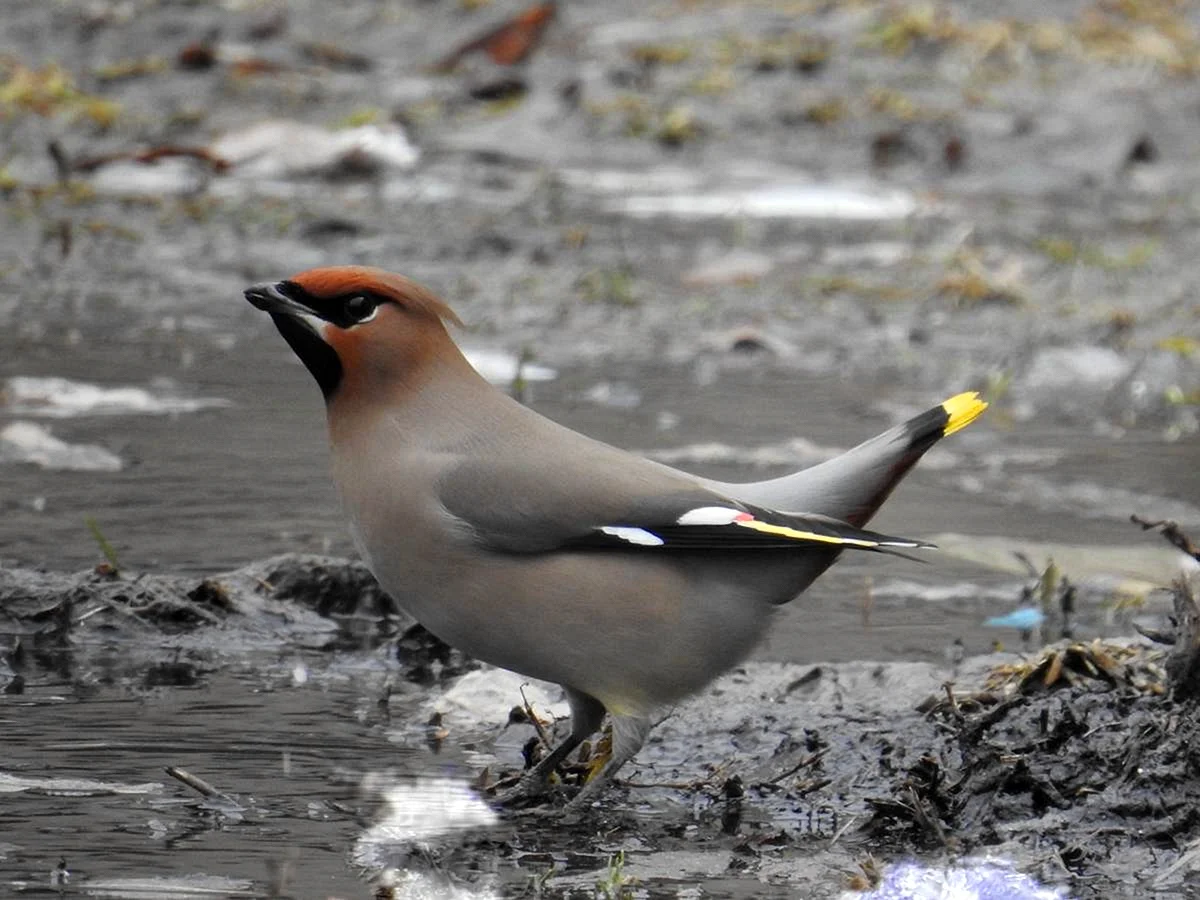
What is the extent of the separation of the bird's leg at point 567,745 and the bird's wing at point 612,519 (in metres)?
0.31

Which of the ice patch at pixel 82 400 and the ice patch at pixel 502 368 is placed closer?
the ice patch at pixel 82 400

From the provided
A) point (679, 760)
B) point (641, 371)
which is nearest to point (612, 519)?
point (679, 760)

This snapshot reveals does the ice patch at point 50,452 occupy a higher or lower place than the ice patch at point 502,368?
lower

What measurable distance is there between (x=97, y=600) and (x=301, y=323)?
0.95 meters

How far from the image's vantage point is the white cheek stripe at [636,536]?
3.83 meters

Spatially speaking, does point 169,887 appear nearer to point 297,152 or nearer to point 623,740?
point 623,740

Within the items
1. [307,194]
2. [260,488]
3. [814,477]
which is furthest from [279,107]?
[814,477]

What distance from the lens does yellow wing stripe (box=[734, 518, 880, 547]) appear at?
12.5ft

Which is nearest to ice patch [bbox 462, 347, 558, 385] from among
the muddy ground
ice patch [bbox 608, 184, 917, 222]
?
the muddy ground

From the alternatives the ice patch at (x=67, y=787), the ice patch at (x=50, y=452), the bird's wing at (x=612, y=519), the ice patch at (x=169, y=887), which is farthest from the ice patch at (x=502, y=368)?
the ice patch at (x=169, y=887)

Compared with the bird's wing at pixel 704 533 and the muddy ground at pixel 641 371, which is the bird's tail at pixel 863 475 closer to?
the bird's wing at pixel 704 533

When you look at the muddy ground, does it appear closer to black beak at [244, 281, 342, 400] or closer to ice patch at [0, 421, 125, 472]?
ice patch at [0, 421, 125, 472]

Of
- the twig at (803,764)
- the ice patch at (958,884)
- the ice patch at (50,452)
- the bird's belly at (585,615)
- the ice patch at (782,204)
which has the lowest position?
the ice patch at (50,452)

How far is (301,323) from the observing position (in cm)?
396
